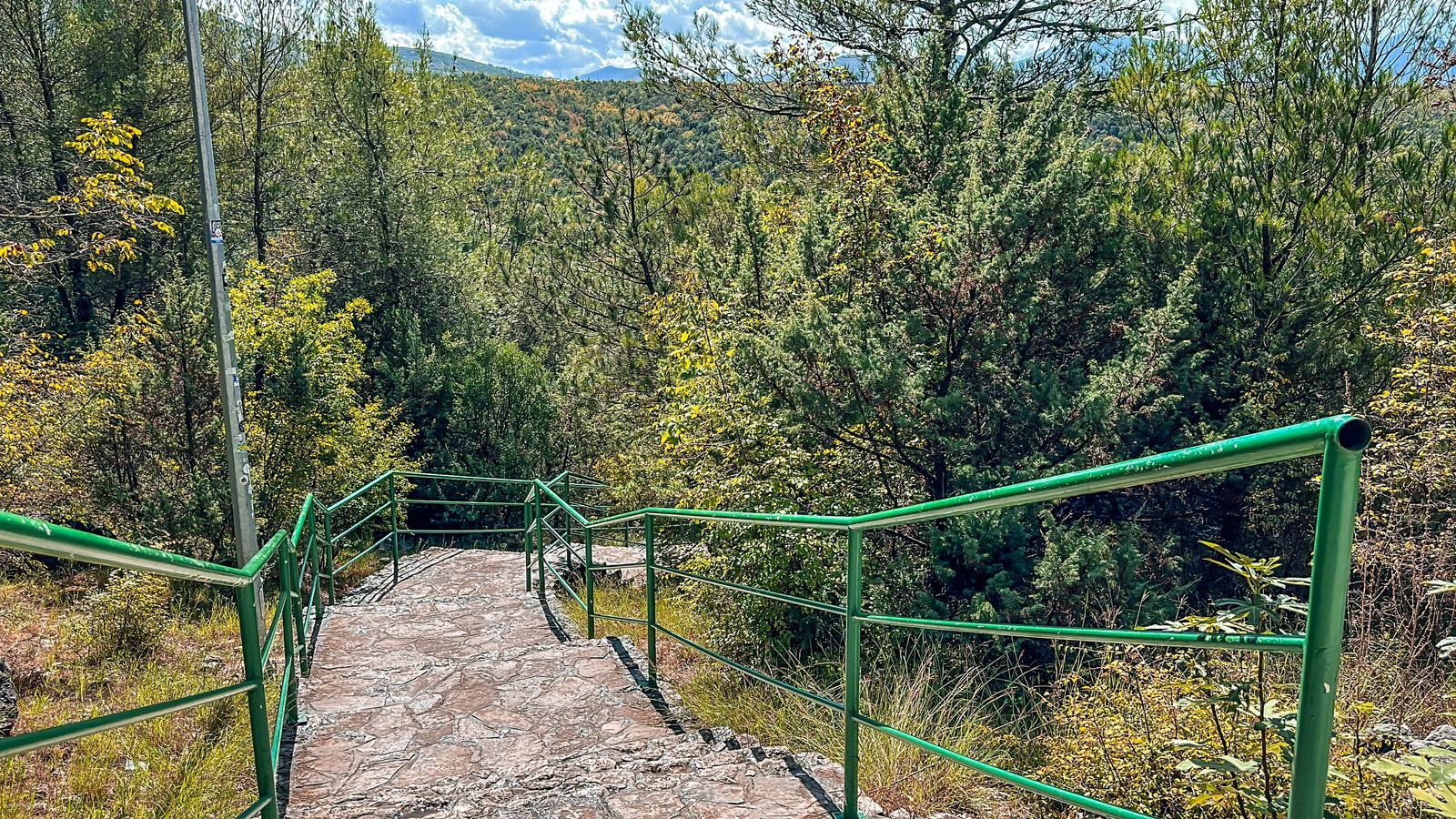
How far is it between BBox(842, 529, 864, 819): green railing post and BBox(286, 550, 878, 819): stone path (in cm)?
10

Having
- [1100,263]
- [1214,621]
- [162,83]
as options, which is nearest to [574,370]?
A: [162,83]

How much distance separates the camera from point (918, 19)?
11.1 metres

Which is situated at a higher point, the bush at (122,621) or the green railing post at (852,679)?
the green railing post at (852,679)

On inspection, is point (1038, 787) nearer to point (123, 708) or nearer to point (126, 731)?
point (126, 731)

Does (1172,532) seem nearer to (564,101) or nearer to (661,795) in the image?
(661,795)

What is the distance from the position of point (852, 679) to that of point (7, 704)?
5.46 metres

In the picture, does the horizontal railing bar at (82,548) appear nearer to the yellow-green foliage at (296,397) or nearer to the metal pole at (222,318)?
the metal pole at (222,318)

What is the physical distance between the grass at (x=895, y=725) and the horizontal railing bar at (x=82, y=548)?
8.07 ft

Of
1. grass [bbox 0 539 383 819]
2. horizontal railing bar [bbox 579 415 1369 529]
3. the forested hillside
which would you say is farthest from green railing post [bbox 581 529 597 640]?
horizontal railing bar [bbox 579 415 1369 529]

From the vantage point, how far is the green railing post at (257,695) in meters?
2.53

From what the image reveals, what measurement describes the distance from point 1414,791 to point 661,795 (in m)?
2.48

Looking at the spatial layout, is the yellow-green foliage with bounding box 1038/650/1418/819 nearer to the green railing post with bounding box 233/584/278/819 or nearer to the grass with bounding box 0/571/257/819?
the green railing post with bounding box 233/584/278/819

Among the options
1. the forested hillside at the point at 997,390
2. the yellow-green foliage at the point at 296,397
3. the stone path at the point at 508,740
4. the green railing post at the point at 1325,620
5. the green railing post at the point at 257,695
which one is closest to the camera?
the green railing post at the point at 1325,620

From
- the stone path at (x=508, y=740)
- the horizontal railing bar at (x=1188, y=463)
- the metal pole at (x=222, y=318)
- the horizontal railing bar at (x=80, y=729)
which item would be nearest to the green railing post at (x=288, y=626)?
the stone path at (x=508, y=740)
